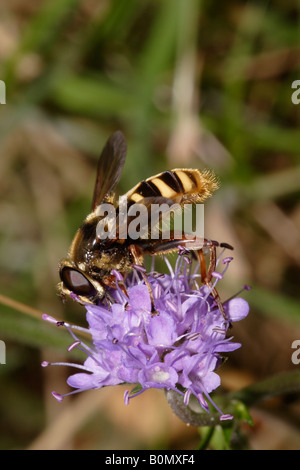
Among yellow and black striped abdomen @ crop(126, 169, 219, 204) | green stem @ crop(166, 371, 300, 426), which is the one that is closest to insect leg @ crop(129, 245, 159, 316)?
yellow and black striped abdomen @ crop(126, 169, 219, 204)

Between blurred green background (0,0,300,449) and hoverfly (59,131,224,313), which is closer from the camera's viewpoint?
hoverfly (59,131,224,313)

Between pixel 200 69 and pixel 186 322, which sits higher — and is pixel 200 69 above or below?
above

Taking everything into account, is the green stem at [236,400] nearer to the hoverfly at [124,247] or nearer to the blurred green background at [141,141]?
the hoverfly at [124,247]

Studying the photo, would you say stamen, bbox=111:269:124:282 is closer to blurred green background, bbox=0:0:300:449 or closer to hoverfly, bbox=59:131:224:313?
hoverfly, bbox=59:131:224:313

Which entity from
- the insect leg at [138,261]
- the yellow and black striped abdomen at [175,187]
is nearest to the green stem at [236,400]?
the insect leg at [138,261]

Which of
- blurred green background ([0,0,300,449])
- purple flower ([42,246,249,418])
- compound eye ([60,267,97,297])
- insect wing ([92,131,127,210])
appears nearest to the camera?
purple flower ([42,246,249,418])

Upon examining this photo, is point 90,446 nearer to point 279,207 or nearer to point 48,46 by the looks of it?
point 279,207

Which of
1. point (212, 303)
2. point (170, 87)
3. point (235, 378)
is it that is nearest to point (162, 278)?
point (212, 303)

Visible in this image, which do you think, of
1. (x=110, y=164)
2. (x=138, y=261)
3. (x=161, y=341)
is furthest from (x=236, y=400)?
(x=110, y=164)
